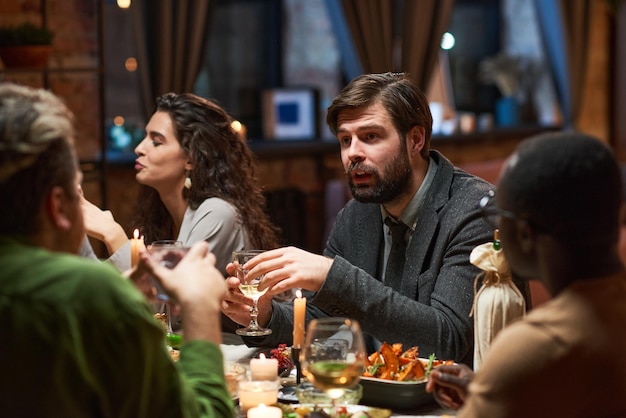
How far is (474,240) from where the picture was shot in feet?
8.66

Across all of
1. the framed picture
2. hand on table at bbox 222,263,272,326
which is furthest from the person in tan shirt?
the framed picture

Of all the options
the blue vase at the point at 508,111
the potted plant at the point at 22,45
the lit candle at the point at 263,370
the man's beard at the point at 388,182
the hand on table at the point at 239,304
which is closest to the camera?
the lit candle at the point at 263,370

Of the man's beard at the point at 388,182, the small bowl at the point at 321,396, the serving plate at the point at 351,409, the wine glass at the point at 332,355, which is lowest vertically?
the serving plate at the point at 351,409

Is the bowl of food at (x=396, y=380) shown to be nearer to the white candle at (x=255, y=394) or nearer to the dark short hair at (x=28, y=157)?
the white candle at (x=255, y=394)

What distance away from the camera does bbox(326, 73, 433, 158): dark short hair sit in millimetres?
2865

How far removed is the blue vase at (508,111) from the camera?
26.0 feet

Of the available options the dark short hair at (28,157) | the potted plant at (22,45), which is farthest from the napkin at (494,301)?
the potted plant at (22,45)

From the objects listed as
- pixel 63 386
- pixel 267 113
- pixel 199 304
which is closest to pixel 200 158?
pixel 199 304

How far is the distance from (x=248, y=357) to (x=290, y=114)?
4152 millimetres

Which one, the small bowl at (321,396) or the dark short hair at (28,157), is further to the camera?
the small bowl at (321,396)

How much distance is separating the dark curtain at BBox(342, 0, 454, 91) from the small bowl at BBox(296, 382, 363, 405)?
470 centimetres

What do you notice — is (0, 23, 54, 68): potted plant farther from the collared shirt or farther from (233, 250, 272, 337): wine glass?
(233, 250, 272, 337): wine glass

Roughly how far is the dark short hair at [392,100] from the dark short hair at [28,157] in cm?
148

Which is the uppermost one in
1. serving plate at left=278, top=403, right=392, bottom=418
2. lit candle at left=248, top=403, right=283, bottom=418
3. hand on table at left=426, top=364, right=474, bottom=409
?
hand on table at left=426, top=364, right=474, bottom=409
